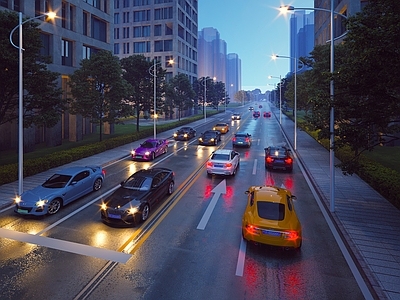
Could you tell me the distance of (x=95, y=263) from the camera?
28.8ft

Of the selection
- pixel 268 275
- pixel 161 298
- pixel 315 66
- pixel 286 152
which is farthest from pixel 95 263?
pixel 315 66

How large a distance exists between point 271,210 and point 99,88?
25.6m

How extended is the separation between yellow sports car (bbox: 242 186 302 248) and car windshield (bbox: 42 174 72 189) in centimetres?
832

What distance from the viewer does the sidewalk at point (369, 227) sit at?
26.5 ft

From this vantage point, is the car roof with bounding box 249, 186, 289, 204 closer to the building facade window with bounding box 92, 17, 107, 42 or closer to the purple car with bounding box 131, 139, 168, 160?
the purple car with bounding box 131, 139, 168, 160

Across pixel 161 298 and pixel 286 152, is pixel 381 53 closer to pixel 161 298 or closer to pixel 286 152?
pixel 161 298

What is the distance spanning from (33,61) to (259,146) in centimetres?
2183

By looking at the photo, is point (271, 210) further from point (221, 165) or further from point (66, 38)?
point (66, 38)

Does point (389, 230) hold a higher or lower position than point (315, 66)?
lower

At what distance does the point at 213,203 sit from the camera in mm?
14273

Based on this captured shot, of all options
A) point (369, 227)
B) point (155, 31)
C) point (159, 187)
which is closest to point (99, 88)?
point (159, 187)

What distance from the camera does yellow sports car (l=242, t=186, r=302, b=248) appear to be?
9.21 m

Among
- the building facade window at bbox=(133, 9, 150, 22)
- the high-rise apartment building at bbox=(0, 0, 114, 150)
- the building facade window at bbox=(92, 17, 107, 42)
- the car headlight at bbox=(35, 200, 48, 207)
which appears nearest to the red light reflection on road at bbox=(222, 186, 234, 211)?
the car headlight at bbox=(35, 200, 48, 207)

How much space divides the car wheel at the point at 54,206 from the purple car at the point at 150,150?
11.6 metres
